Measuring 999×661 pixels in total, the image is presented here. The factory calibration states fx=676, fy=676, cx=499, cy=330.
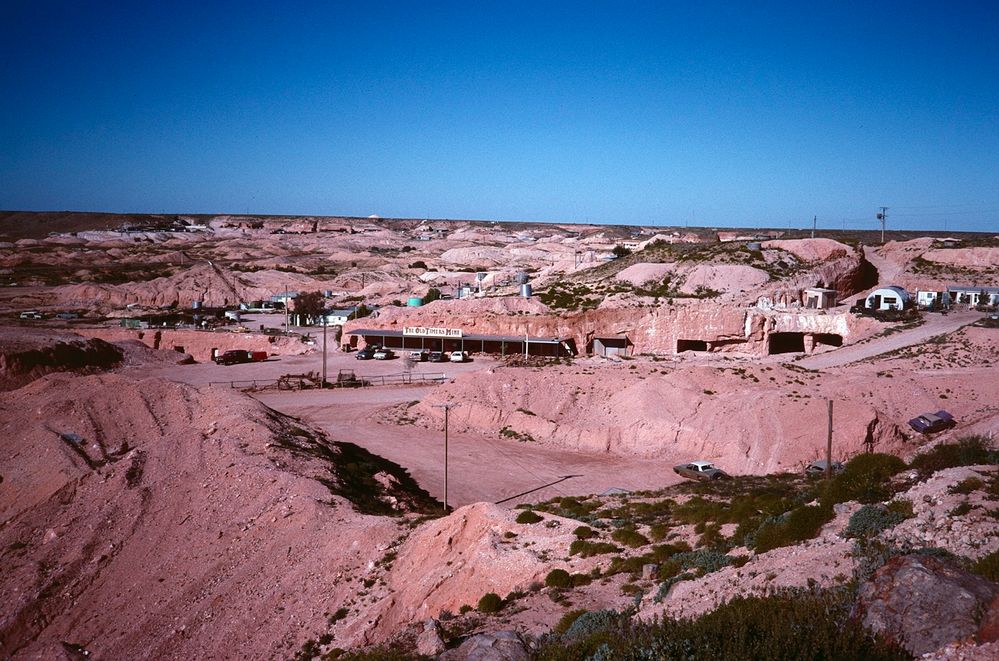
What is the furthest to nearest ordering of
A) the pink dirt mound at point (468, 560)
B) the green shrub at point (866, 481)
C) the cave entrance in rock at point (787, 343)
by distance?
the cave entrance in rock at point (787, 343)
the pink dirt mound at point (468, 560)
the green shrub at point (866, 481)

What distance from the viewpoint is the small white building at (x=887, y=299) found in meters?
53.3

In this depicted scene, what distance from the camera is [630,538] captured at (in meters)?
17.0

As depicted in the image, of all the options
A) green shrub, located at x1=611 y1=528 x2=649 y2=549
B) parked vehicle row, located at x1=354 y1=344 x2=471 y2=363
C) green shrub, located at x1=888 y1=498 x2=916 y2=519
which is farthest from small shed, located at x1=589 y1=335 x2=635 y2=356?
green shrub, located at x1=888 y1=498 x2=916 y2=519

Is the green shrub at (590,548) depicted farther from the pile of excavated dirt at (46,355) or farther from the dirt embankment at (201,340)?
the dirt embankment at (201,340)

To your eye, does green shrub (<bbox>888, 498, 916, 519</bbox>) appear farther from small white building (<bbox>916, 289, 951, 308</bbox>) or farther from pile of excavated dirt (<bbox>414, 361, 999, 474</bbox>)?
small white building (<bbox>916, 289, 951, 308</bbox>)

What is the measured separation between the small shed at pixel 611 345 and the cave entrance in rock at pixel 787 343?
10.7 metres

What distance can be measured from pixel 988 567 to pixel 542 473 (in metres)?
22.1

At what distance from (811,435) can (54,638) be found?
→ 28.0m

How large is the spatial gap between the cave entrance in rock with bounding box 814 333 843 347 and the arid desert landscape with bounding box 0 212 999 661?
0.72m

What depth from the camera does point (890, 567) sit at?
9.62 meters

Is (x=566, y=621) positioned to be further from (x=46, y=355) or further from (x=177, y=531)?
(x=46, y=355)

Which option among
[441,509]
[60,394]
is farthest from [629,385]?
[60,394]

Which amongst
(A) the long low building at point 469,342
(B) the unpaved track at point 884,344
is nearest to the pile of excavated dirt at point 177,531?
(A) the long low building at point 469,342

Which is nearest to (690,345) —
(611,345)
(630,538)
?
(611,345)
